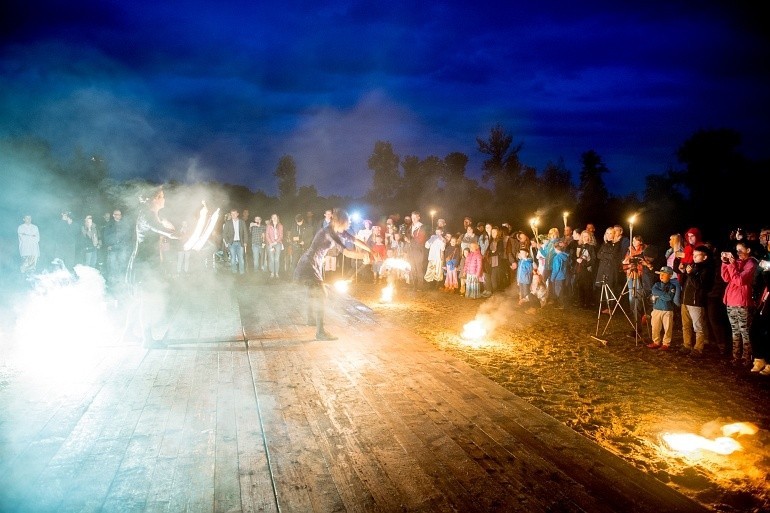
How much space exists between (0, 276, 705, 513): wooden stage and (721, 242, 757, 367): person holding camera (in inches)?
151

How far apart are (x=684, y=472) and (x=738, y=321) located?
4.08m

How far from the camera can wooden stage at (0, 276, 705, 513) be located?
122 inches

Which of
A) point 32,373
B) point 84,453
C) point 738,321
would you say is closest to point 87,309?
point 32,373

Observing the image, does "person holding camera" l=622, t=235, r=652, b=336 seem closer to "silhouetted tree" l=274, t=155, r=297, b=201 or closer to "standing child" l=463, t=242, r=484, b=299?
"standing child" l=463, t=242, r=484, b=299

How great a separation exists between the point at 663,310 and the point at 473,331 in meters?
2.99

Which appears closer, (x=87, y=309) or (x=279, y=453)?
(x=279, y=453)

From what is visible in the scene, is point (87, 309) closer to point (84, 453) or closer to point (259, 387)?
point (259, 387)

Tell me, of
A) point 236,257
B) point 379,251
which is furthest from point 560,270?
point 236,257

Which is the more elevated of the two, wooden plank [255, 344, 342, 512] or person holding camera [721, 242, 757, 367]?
person holding camera [721, 242, 757, 367]

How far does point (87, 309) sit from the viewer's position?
8672mm

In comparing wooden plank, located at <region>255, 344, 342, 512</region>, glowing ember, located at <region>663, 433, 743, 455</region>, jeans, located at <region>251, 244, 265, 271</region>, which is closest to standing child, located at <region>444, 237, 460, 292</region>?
jeans, located at <region>251, 244, 265, 271</region>

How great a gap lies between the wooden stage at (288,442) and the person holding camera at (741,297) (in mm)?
3841

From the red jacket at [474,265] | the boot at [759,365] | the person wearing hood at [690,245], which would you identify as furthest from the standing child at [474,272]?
the boot at [759,365]

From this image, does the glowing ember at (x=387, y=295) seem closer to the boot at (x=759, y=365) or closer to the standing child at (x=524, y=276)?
the standing child at (x=524, y=276)
